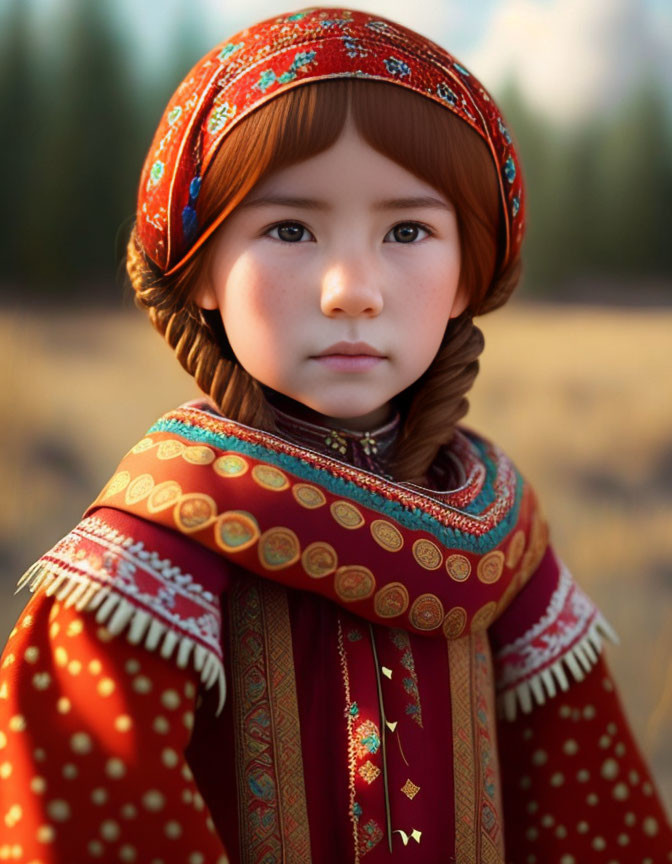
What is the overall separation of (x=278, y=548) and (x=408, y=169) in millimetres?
440

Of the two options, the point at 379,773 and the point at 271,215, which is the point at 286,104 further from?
the point at 379,773

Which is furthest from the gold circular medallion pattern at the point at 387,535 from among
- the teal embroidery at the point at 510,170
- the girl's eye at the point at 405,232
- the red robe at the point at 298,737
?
the teal embroidery at the point at 510,170

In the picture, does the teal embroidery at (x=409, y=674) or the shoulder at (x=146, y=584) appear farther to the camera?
the teal embroidery at (x=409, y=674)

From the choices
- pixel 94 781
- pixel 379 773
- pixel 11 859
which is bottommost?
pixel 11 859

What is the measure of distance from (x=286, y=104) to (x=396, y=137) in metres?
0.12

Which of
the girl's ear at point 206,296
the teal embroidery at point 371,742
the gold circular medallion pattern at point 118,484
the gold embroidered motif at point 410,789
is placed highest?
the girl's ear at point 206,296

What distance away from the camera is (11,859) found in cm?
108

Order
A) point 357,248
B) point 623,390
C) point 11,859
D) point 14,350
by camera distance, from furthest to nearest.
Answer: point 623,390
point 14,350
point 357,248
point 11,859

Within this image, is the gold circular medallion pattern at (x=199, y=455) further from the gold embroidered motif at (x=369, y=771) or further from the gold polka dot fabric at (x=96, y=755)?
the gold embroidered motif at (x=369, y=771)

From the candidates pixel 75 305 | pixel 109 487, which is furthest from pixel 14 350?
pixel 109 487

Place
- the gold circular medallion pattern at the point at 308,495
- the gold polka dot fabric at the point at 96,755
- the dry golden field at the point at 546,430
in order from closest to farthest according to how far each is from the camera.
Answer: the gold polka dot fabric at the point at 96,755 < the gold circular medallion pattern at the point at 308,495 < the dry golden field at the point at 546,430

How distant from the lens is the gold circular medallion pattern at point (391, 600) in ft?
3.91

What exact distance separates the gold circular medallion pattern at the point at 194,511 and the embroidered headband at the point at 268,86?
30 cm

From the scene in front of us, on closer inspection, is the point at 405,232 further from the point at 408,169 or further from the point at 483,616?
the point at 483,616
